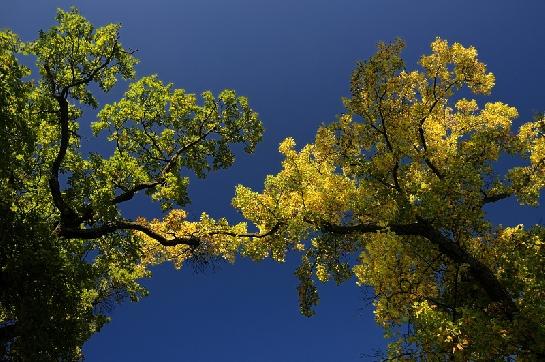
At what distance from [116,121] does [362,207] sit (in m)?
12.5

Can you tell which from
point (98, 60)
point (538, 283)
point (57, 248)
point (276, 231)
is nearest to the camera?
point (538, 283)

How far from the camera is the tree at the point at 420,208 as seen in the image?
12305 mm

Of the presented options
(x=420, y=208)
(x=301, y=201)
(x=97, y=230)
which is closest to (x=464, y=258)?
(x=420, y=208)

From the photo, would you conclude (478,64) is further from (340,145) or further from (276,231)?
(276,231)

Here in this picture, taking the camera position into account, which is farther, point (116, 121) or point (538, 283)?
point (116, 121)

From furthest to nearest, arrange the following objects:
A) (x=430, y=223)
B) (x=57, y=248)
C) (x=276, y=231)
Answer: (x=276, y=231), (x=430, y=223), (x=57, y=248)

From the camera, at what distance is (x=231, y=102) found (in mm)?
21312

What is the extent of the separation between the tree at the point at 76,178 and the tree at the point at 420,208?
405 centimetres

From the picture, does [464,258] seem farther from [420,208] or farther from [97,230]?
[97,230]

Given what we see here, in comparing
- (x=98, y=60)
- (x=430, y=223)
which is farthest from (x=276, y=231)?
(x=98, y=60)

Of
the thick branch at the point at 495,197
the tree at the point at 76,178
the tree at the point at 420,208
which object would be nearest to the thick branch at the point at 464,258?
the tree at the point at 420,208

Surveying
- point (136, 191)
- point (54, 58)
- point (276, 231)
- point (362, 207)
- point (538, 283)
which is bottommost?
point (538, 283)

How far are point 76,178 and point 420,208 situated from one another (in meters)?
14.0

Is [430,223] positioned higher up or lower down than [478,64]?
lower down
